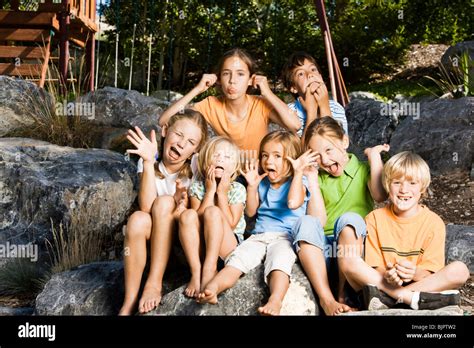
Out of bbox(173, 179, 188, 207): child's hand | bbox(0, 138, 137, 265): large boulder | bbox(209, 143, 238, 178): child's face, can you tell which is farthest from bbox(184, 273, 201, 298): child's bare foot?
bbox(0, 138, 137, 265): large boulder

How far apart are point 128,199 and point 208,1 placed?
832 cm

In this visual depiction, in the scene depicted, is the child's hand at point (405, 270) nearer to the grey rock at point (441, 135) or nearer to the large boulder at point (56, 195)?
the large boulder at point (56, 195)

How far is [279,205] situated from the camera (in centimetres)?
407

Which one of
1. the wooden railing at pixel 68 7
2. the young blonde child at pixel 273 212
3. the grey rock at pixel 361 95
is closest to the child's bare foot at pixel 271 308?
the young blonde child at pixel 273 212

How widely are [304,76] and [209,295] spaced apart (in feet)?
6.03

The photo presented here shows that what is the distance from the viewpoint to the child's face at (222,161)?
4020 mm

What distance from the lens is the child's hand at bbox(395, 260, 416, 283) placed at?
3486 millimetres

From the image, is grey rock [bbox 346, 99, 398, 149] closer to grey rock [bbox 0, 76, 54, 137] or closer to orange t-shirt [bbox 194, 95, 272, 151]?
grey rock [bbox 0, 76, 54, 137]

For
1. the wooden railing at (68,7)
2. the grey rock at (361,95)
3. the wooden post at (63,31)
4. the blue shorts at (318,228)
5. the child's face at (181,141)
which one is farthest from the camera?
the grey rock at (361,95)

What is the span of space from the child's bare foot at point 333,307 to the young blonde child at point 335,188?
7cm

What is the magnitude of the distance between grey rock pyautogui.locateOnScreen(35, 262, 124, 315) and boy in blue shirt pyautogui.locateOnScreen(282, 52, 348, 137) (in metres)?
1.46

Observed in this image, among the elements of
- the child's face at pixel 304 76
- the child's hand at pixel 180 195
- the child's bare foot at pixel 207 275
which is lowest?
the child's bare foot at pixel 207 275
